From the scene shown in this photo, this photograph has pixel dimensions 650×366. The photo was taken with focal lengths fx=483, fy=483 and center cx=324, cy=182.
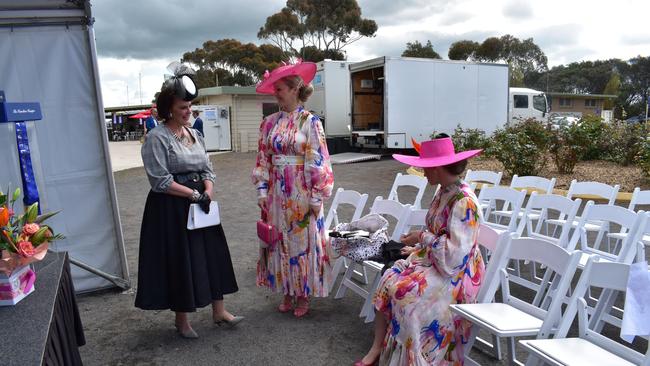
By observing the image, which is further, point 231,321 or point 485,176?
point 485,176

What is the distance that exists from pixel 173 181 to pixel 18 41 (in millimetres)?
1922

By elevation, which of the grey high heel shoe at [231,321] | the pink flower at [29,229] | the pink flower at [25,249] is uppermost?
the pink flower at [29,229]

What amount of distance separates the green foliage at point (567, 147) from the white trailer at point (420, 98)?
4719mm

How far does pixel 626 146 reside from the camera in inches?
389

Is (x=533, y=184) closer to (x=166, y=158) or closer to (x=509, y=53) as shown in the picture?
(x=166, y=158)

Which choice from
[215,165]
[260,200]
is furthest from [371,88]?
[260,200]

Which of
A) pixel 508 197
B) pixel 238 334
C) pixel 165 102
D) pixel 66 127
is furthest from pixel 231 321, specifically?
pixel 508 197

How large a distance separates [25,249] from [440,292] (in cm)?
197

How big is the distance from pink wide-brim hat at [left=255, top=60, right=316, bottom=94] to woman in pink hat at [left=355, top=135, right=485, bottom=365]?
1270mm

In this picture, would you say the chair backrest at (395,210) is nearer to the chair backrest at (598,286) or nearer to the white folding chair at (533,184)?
the chair backrest at (598,286)

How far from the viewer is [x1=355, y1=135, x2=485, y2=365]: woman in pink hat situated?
256cm

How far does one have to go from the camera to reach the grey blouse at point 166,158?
10.4 ft

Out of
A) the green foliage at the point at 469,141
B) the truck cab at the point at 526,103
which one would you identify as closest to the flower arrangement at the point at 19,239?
the green foliage at the point at 469,141

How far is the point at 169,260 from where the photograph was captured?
327cm
